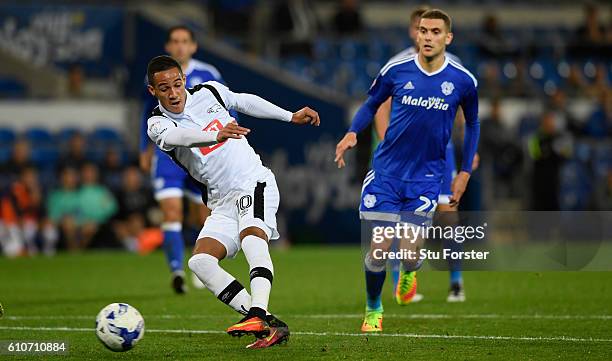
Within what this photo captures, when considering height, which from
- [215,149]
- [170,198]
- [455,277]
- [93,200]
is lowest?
[93,200]

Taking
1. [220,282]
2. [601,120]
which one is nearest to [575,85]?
[601,120]

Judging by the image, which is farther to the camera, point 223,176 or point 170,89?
point 223,176

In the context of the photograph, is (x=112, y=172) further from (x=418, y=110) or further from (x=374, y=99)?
(x=418, y=110)

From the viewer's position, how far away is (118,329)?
707cm

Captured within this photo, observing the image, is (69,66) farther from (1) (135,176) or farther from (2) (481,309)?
(2) (481,309)

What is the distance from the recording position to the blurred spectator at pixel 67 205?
1920cm

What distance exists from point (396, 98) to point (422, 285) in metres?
4.25

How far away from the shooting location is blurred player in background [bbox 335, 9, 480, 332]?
344 inches

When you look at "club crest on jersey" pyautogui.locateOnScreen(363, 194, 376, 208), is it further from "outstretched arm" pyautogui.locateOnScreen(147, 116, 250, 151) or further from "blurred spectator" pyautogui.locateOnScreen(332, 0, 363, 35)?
"blurred spectator" pyautogui.locateOnScreen(332, 0, 363, 35)

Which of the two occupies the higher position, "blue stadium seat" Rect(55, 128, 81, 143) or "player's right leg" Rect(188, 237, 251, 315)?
"player's right leg" Rect(188, 237, 251, 315)

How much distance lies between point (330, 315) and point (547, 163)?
960 cm

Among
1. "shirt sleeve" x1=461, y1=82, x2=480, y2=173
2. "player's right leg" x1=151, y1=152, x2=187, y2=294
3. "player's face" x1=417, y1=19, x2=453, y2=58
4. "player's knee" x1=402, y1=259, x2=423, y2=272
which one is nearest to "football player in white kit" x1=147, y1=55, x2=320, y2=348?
"player's face" x1=417, y1=19, x2=453, y2=58

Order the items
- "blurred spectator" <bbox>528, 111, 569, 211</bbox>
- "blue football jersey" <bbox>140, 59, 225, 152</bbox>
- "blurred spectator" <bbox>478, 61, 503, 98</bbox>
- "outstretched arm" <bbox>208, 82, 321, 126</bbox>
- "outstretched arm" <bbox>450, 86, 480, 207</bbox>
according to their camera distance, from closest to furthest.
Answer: "outstretched arm" <bbox>208, 82, 321, 126</bbox> → "outstretched arm" <bbox>450, 86, 480, 207</bbox> → "blue football jersey" <bbox>140, 59, 225, 152</bbox> → "blurred spectator" <bbox>528, 111, 569, 211</bbox> → "blurred spectator" <bbox>478, 61, 503, 98</bbox>

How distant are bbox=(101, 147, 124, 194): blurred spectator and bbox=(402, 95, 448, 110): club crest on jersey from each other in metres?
11.6
